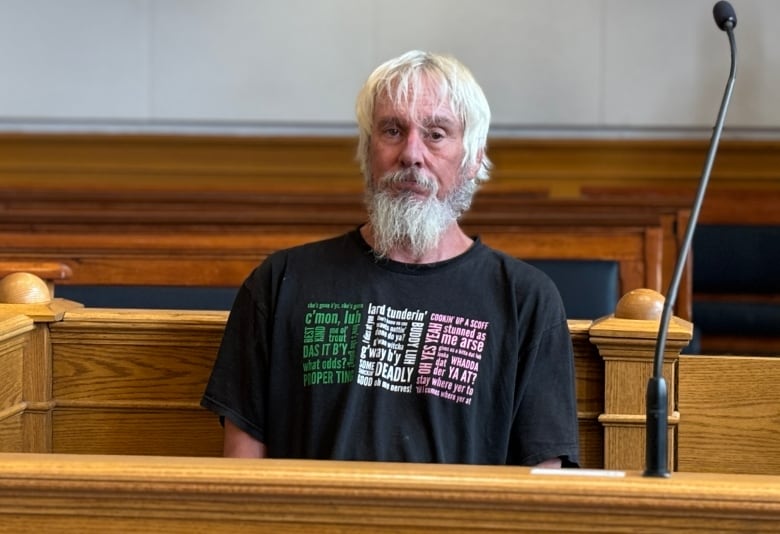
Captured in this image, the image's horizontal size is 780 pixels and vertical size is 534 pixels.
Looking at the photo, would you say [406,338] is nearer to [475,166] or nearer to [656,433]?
[475,166]

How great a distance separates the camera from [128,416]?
2293 millimetres

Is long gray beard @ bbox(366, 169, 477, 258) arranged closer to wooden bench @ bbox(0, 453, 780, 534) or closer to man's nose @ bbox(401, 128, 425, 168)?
man's nose @ bbox(401, 128, 425, 168)

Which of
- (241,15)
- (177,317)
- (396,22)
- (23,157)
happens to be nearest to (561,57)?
(396,22)

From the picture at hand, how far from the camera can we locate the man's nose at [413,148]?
2135 mm

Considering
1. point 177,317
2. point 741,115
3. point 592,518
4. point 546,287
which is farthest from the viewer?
point 741,115

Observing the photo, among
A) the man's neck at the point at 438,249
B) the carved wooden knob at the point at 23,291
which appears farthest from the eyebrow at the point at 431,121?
the carved wooden knob at the point at 23,291

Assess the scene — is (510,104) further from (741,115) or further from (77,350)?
(77,350)

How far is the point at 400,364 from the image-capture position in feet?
6.57

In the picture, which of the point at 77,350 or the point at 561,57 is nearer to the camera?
the point at 77,350

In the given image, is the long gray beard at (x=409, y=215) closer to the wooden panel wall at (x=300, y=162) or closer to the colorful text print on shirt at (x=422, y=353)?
the colorful text print on shirt at (x=422, y=353)

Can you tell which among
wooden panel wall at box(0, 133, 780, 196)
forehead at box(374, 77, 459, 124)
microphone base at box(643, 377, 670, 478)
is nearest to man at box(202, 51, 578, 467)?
forehead at box(374, 77, 459, 124)

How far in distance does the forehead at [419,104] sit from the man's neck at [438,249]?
191mm

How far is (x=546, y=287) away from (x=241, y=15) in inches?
158

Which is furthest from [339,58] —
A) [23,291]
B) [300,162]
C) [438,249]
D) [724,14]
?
[724,14]
